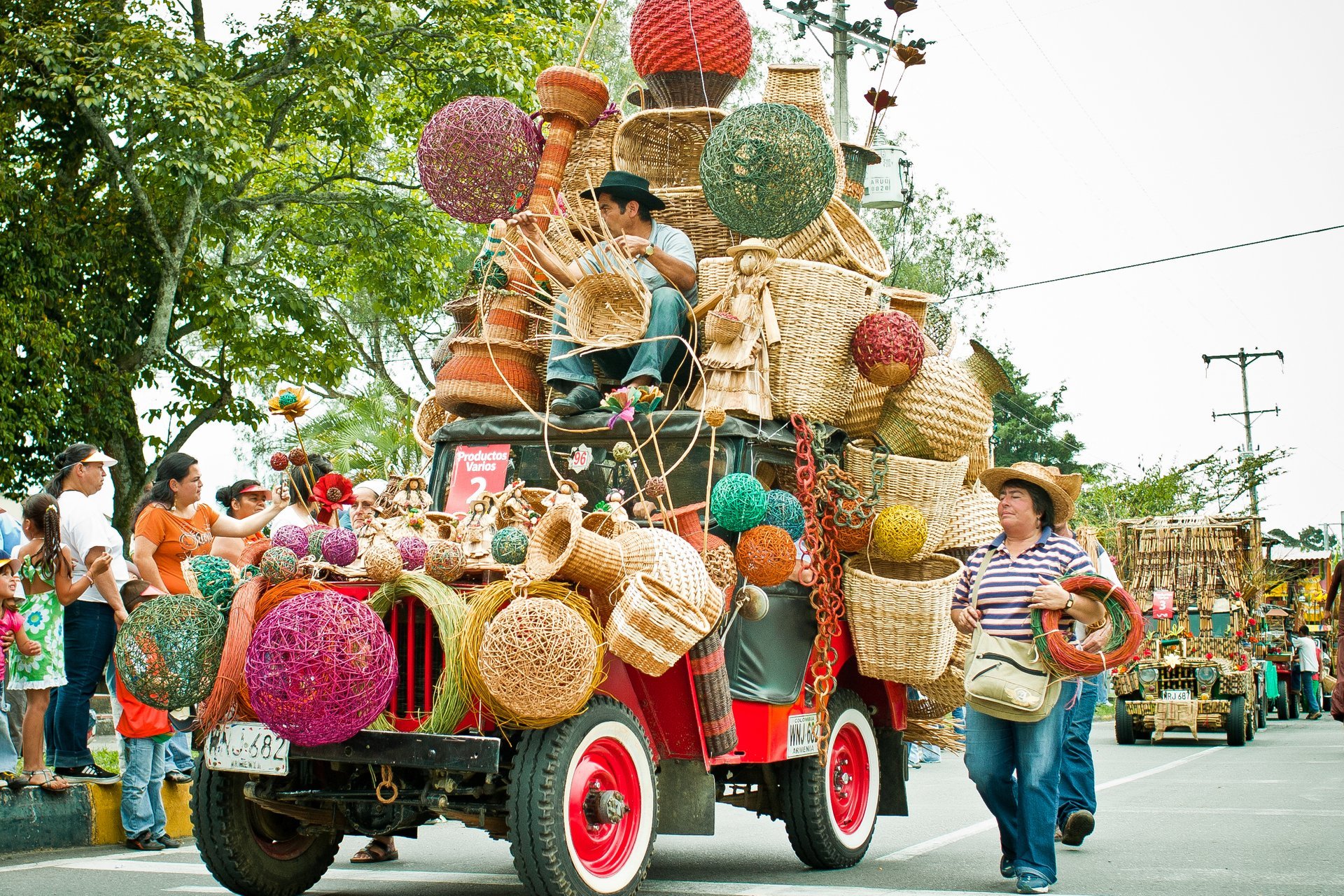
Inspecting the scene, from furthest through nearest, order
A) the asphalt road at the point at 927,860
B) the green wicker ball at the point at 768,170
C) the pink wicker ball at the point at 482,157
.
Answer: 1. the pink wicker ball at the point at 482,157
2. the green wicker ball at the point at 768,170
3. the asphalt road at the point at 927,860

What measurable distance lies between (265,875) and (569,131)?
15.5 ft

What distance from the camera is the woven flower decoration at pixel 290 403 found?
6.54 meters

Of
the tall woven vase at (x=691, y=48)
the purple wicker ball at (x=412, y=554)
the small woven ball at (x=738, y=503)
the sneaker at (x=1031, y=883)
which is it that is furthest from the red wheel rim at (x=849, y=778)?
the tall woven vase at (x=691, y=48)

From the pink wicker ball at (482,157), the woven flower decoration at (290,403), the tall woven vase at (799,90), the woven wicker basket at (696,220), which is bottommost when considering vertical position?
the woven flower decoration at (290,403)

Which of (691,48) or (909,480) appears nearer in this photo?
(909,480)

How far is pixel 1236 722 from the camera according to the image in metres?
17.8

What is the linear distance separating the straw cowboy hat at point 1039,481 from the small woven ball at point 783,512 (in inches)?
36.2

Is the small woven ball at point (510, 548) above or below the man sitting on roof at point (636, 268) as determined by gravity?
below

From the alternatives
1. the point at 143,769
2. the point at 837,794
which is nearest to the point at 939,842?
the point at 837,794

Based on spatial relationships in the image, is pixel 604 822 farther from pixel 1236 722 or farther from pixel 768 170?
pixel 1236 722

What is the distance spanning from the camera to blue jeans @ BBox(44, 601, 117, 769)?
27.1 feet

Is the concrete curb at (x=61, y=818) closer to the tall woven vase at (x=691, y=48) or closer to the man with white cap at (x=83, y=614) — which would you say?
the man with white cap at (x=83, y=614)

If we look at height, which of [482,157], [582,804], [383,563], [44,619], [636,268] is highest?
[482,157]

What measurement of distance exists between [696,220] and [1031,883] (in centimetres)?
413
